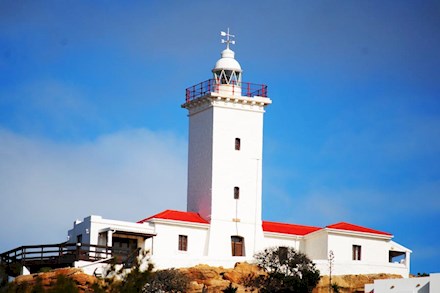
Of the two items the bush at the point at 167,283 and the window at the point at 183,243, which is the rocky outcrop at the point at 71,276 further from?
the window at the point at 183,243

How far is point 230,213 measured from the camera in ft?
175

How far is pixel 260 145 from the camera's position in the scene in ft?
178

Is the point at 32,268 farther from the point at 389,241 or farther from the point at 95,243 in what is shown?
the point at 389,241

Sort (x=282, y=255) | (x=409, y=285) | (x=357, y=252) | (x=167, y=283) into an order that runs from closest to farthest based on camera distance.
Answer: (x=409, y=285) < (x=167, y=283) < (x=282, y=255) < (x=357, y=252)

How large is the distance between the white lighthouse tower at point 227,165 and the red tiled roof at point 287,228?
3.08 feet

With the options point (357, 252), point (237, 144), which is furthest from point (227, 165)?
point (357, 252)

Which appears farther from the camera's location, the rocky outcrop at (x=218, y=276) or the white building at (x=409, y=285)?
the rocky outcrop at (x=218, y=276)

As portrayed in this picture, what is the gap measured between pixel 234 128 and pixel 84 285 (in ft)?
36.1

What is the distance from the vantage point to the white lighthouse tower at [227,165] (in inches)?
2095

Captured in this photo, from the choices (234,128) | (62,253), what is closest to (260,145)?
(234,128)

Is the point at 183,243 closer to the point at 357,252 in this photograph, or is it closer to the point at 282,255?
the point at 282,255

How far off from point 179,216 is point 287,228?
5.53 meters

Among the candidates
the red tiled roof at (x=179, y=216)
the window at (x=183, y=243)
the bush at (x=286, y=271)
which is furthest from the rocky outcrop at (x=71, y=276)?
the bush at (x=286, y=271)

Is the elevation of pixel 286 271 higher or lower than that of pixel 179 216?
lower
